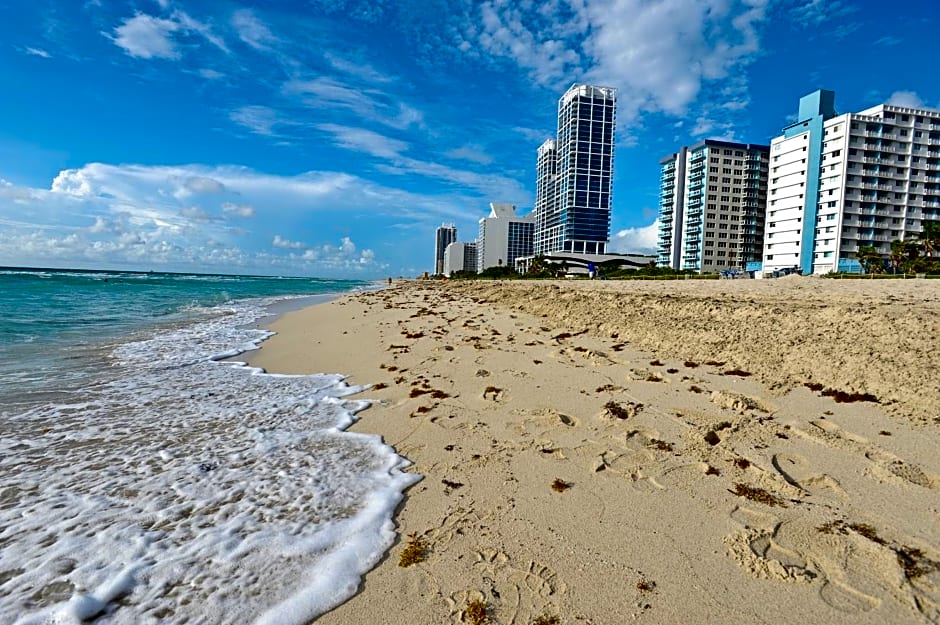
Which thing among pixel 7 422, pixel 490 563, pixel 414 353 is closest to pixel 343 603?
pixel 490 563

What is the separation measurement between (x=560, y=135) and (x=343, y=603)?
158248mm

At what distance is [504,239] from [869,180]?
Answer: 390ft

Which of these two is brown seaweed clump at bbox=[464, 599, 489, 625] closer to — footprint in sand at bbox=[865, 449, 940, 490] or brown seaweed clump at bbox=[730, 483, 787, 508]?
brown seaweed clump at bbox=[730, 483, 787, 508]

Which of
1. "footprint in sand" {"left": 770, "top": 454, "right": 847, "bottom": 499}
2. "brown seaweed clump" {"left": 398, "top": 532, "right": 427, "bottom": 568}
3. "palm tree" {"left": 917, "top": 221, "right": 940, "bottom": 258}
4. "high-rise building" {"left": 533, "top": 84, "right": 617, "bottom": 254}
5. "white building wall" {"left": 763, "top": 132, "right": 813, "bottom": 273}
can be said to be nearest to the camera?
"brown seaweed clump" {"left": 398, "top": 532, "right": 427, "bottom": 568}

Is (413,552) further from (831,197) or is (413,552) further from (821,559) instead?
(831,197)

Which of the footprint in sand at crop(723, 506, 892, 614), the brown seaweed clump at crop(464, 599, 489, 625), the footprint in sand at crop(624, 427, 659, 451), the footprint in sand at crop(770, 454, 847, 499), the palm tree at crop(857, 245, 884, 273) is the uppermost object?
the palm tree at crop(857, 245, 884, 273)

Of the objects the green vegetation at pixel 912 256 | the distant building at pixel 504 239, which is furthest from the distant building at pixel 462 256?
the green vegetation at pixel 912 256

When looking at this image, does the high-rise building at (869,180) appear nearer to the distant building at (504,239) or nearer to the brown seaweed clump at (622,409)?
the brown seaweed clump at (622,409)

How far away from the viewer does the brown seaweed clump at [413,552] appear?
8.70 ft

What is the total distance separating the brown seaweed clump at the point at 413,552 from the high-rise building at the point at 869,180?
78.7 metres

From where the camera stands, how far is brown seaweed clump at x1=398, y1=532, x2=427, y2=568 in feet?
8.70

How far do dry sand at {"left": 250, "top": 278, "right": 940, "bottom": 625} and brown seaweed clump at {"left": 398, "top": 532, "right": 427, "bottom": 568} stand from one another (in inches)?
2.1

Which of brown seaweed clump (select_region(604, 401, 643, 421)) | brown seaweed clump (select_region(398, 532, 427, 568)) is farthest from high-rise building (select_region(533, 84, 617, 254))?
brown seaweed clump (select_region(398, 532, 427, 568))

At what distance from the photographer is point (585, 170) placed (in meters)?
135
